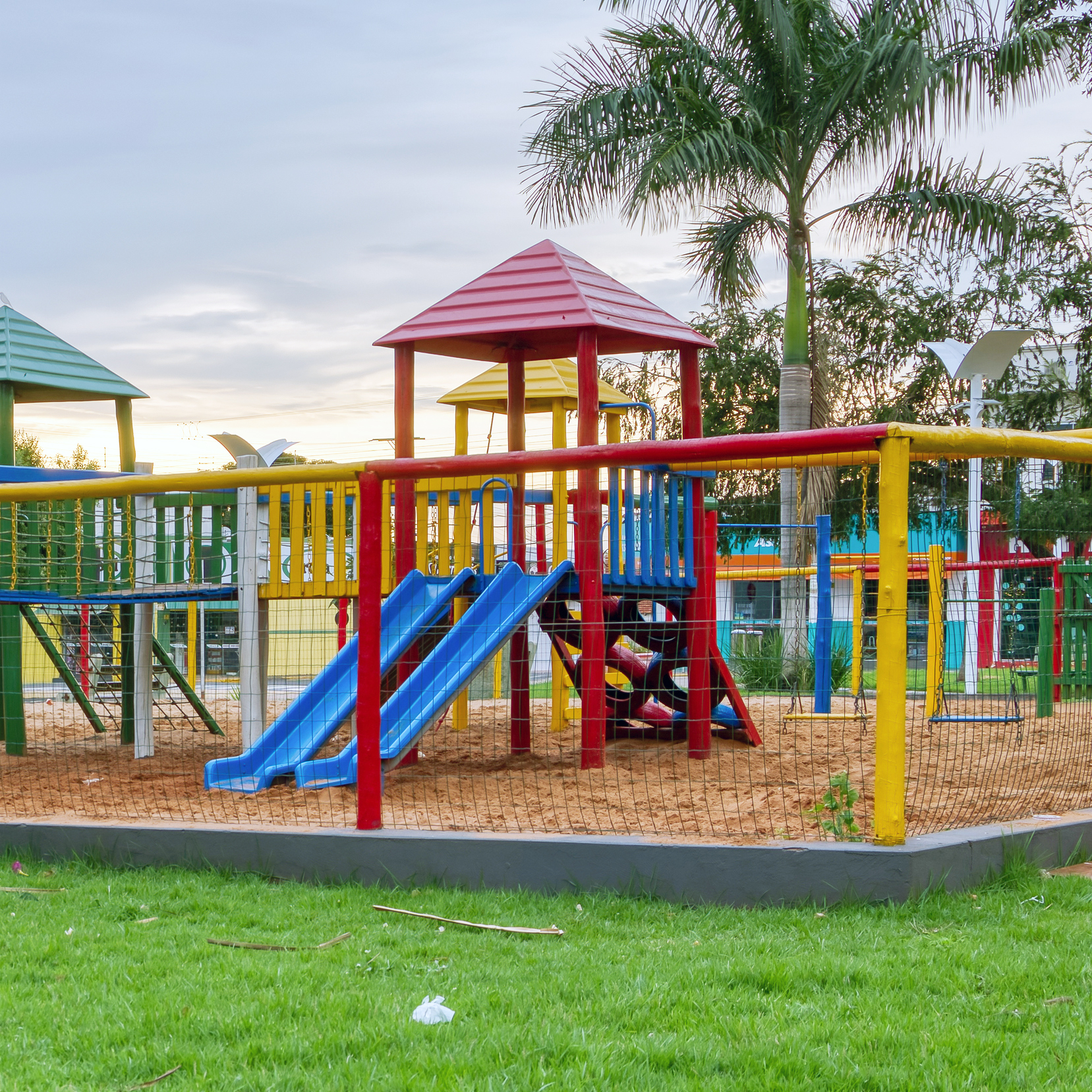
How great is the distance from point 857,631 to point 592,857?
20.1ft

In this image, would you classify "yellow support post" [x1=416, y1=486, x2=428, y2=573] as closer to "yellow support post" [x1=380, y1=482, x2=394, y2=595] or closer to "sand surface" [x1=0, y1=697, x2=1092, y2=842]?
"yellow support post" [x1=380, y1=482, x2=394, y2=595]

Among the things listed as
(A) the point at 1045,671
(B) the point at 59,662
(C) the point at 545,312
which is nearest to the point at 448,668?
(C) the point at 545,312

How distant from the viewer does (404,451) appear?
885 cm

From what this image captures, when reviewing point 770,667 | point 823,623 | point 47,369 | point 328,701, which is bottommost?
point 770,667

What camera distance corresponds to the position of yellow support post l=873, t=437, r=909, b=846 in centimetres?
482

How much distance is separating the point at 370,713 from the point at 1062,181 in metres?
22.9

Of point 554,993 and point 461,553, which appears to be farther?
point 461,553

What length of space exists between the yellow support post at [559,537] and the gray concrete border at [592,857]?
3199 mm

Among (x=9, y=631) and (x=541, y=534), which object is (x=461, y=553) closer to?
(x=541, y=534)

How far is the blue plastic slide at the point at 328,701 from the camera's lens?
7.27 meters

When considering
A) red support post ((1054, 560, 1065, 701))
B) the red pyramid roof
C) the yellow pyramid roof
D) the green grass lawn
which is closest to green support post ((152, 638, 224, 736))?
the red pyramid roof

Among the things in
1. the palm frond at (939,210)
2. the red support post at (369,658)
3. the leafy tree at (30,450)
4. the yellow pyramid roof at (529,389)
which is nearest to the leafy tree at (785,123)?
the palm frond at (939,210)

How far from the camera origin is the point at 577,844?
16.6 ft

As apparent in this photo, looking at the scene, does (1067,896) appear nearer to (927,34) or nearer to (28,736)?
(28,736)
